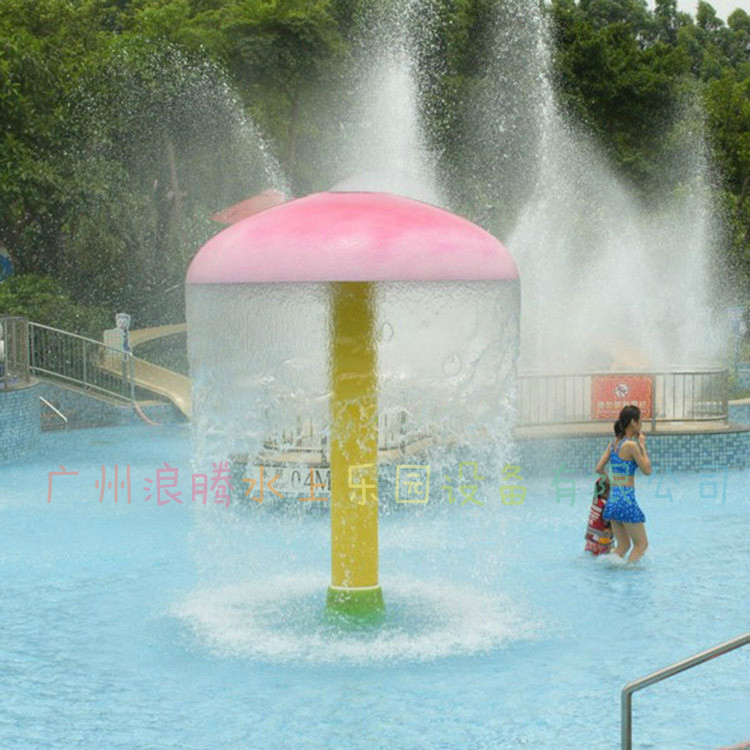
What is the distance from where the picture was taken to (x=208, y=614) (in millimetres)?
10383

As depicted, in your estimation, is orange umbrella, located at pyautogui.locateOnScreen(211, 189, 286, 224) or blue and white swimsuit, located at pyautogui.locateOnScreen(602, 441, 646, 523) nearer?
blue and white swimsuit, located at pyautogui.locateOnScreen(602, 441, 646, 523)

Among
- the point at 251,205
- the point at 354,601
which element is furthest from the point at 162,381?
the point at 354,601

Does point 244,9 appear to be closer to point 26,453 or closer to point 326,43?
point 326,43

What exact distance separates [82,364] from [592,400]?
34.8ft

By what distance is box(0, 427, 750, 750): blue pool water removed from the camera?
784cm

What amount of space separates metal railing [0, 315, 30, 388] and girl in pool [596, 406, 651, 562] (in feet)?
35.7

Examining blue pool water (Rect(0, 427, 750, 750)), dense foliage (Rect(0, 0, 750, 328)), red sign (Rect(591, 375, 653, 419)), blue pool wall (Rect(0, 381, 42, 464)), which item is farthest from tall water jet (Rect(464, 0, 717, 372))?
blue pool water (Rect(0, 427, 750, 750))

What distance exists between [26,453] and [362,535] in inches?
457

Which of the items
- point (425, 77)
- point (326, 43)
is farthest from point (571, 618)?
point (425, 77)

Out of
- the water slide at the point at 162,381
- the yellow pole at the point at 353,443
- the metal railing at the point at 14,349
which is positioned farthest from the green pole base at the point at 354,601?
the water slide at the point at 162,381

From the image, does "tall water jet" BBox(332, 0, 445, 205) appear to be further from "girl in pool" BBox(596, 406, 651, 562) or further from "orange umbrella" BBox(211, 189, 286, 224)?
"girl in pool" BBox(596, 406, 651, 562)

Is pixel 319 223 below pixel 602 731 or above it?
above

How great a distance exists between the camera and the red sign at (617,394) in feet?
57.6

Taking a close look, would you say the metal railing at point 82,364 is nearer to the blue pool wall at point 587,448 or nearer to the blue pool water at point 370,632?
the blue pool wall at point 587,448
